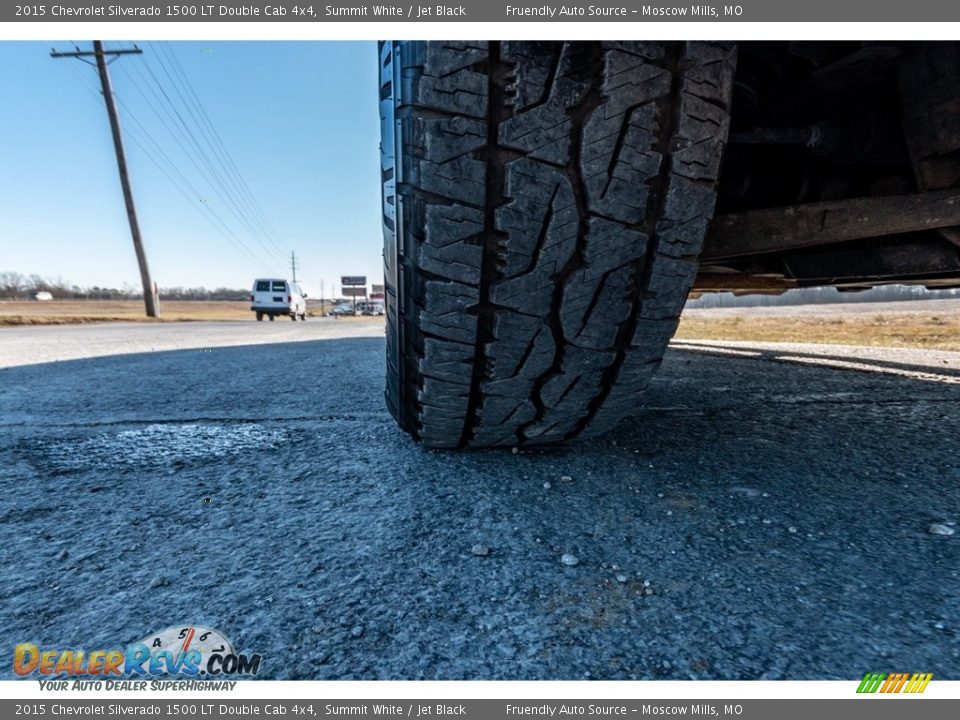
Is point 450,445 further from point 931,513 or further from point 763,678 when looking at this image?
point 931,513

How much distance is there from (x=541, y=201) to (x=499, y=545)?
573 millimetres

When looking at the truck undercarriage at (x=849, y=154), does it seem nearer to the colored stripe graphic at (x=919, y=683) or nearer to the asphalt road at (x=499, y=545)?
the asphalt road at (x=499, y=545)

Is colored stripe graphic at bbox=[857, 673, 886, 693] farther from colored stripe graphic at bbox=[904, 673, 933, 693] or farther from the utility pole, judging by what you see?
the utility pole

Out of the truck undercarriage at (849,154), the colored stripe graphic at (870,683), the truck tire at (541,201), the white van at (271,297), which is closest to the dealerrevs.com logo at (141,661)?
the truck tire at (541,201)

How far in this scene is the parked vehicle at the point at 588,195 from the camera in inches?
28.2

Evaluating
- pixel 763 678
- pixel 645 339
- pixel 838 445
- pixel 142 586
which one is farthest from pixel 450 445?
pixel 838 445

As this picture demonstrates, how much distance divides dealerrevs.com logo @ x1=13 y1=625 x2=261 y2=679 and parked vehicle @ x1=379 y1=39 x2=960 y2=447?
0.52 meters

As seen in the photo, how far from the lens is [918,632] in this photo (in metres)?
0.53

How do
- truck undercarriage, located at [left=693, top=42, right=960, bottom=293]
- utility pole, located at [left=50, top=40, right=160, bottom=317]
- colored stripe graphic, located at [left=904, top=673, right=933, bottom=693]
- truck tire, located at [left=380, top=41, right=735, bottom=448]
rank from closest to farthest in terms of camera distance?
1. colored stripe graphic, located at [left=904, top=673, right=933, bottom=693]
2. truck tire, located at [left=380, top=41, right=735, bottom=448]
3. truck undercarriage, located at [left=693, top=42, right=960, bottom=293]
4. utility pole, located at [left=50, top=40, right=160, bottom=317]

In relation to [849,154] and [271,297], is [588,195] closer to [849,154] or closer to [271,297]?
[849,154]

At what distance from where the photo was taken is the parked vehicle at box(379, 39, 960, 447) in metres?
0.72

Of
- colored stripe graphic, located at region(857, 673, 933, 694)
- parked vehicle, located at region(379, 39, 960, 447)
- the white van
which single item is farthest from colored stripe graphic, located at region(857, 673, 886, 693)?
the white van

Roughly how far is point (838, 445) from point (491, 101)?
1.22m

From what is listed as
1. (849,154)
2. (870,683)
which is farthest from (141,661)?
(849,154)
